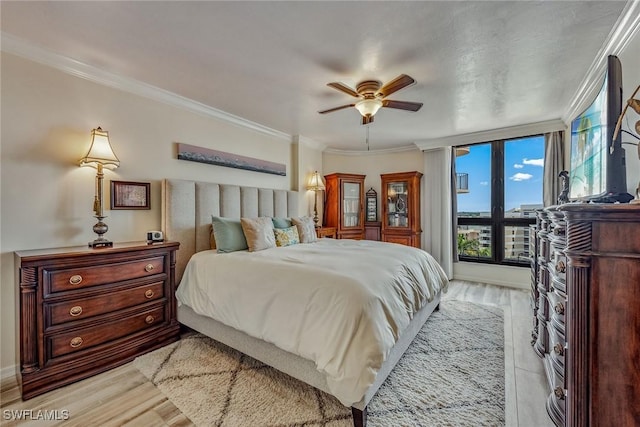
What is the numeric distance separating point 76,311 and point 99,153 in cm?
126

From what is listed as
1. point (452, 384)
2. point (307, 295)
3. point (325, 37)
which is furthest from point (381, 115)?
point (452, 384)

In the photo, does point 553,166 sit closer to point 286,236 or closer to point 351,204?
point 351,204

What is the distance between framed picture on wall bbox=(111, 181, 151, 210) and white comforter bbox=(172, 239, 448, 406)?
2.66 feet

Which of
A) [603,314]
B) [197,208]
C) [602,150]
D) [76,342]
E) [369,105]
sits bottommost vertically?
[76,342]

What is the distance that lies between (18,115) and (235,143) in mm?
2028

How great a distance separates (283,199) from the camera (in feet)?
13.8

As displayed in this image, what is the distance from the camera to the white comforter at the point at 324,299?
60.1 inches

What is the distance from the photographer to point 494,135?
429 cm

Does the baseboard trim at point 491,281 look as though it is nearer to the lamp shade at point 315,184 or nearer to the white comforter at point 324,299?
the white comforter at point 324,299

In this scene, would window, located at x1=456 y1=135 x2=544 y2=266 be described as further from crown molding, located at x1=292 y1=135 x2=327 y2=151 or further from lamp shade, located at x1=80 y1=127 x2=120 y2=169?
lamp shade, located at x1=80 y1=127 x2=120 y2=169

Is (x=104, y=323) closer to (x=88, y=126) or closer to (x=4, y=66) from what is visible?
(x=88, y=126)

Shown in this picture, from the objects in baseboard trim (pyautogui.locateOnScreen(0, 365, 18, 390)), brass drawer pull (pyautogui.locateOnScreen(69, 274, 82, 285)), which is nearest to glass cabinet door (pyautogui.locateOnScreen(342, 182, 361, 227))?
brass drawer pull (pyautogui.locateOnScreen(69, 274, 82, 285))

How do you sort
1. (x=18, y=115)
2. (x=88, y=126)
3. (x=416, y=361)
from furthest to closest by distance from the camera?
1. (x=88, y=126)
2. (x=416, y=361)
3. (x=18, y=115)

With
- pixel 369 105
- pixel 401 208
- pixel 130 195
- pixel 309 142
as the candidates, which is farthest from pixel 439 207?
pixel 130 195
